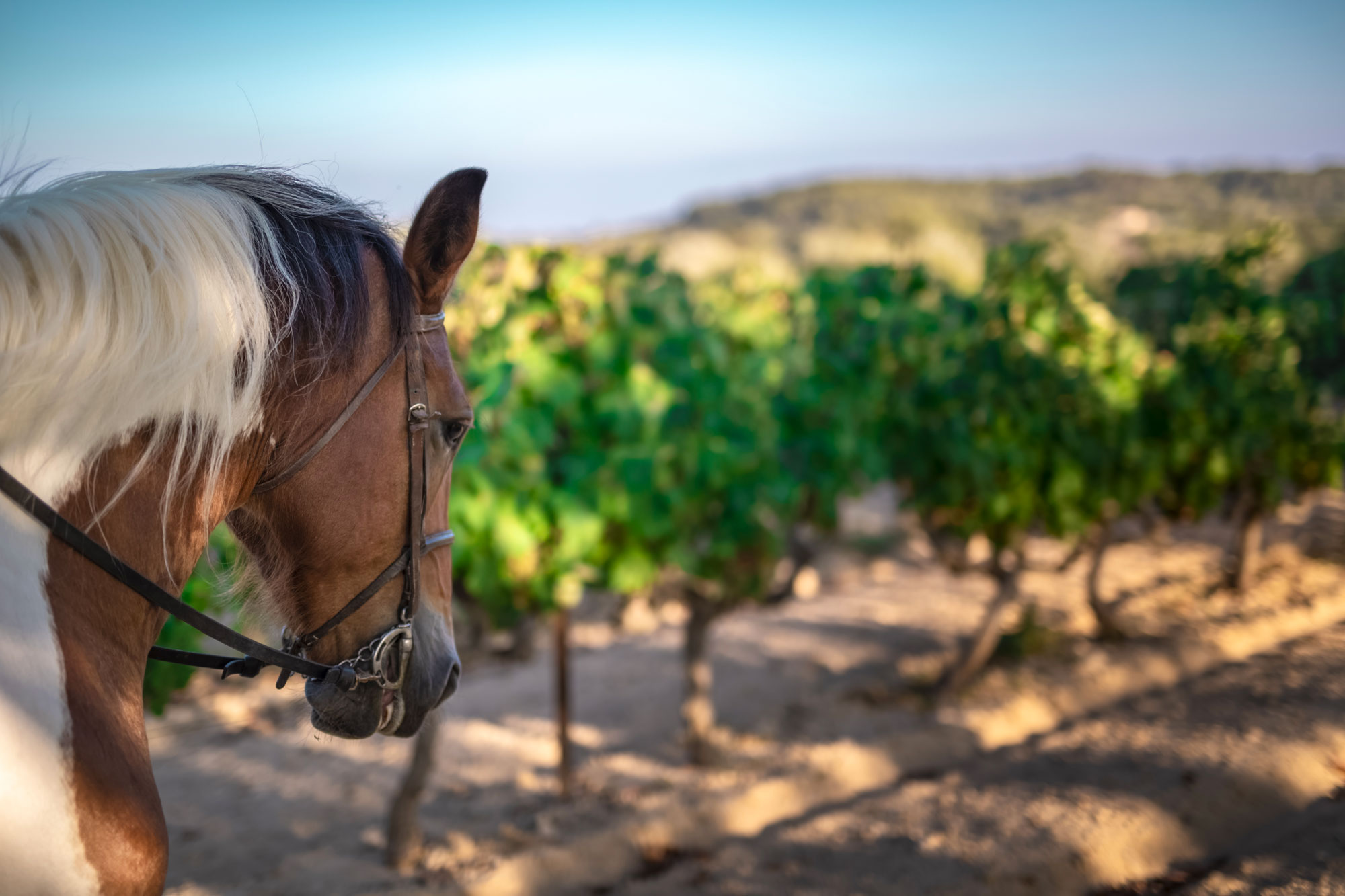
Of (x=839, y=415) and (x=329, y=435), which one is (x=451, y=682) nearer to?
(x=329, y=435)

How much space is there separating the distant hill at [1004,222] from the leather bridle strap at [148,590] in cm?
507

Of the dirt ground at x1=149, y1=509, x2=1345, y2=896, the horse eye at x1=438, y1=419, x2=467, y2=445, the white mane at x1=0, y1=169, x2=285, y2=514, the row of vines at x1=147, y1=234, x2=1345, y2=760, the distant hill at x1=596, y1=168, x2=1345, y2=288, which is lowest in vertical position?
the dirt ground at x1=149, y1=509, x2=1345, y2=896

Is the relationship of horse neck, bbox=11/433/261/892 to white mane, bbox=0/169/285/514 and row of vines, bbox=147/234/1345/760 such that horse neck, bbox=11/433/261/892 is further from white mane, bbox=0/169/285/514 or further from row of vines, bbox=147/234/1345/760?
row of vines, bbox=147/234/1345/760

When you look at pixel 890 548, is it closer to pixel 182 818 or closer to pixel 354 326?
pixel 182 818

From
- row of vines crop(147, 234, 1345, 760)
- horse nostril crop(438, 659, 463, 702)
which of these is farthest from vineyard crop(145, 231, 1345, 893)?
horse nostril crop(438, 659, 463, 702)

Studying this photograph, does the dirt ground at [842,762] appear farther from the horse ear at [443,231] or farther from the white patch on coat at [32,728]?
the horse ear at [443,231]

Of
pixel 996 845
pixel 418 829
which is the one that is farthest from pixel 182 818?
pixel 996 845

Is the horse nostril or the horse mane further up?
A: the horse mane

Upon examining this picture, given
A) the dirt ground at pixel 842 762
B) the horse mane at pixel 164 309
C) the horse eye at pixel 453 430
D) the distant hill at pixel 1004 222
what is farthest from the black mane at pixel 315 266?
the distant hill at pixel 1004 222

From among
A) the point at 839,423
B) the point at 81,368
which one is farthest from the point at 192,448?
the point at 839,423

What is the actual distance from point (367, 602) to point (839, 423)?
431 centimetres

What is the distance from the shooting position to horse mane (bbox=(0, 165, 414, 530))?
126cm

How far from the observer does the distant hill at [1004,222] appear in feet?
43.3

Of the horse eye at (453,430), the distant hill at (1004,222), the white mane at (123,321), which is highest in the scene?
the distant hill at (1004,222)
